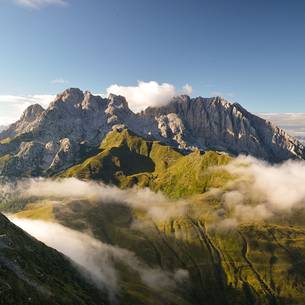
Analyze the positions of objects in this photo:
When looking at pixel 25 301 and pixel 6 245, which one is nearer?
pixel 25 301

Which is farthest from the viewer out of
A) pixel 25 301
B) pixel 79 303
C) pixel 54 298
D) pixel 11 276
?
pixel 79 303

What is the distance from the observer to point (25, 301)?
15188cm

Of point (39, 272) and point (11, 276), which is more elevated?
point (11, 276)

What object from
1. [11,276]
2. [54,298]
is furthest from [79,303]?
[11,276]

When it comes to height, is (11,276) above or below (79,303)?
above

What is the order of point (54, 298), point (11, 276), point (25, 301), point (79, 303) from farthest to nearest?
point (79, 303) < point (54, 298) < point (11, 276) < point (25, 301)

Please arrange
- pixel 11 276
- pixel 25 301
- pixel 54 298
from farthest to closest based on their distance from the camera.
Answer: pixel 54 298
pixel 11 276
pixel 25 301

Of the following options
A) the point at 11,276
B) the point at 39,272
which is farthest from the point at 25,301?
the point at 39,272

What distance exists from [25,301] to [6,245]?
55450 mm

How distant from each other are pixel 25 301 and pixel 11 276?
18526 mm

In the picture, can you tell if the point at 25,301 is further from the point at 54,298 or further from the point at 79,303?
the point at 79,303

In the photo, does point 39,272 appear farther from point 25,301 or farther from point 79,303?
point 25,301

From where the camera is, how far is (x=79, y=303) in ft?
655

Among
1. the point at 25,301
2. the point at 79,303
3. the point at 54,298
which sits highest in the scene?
the point at 25,301
